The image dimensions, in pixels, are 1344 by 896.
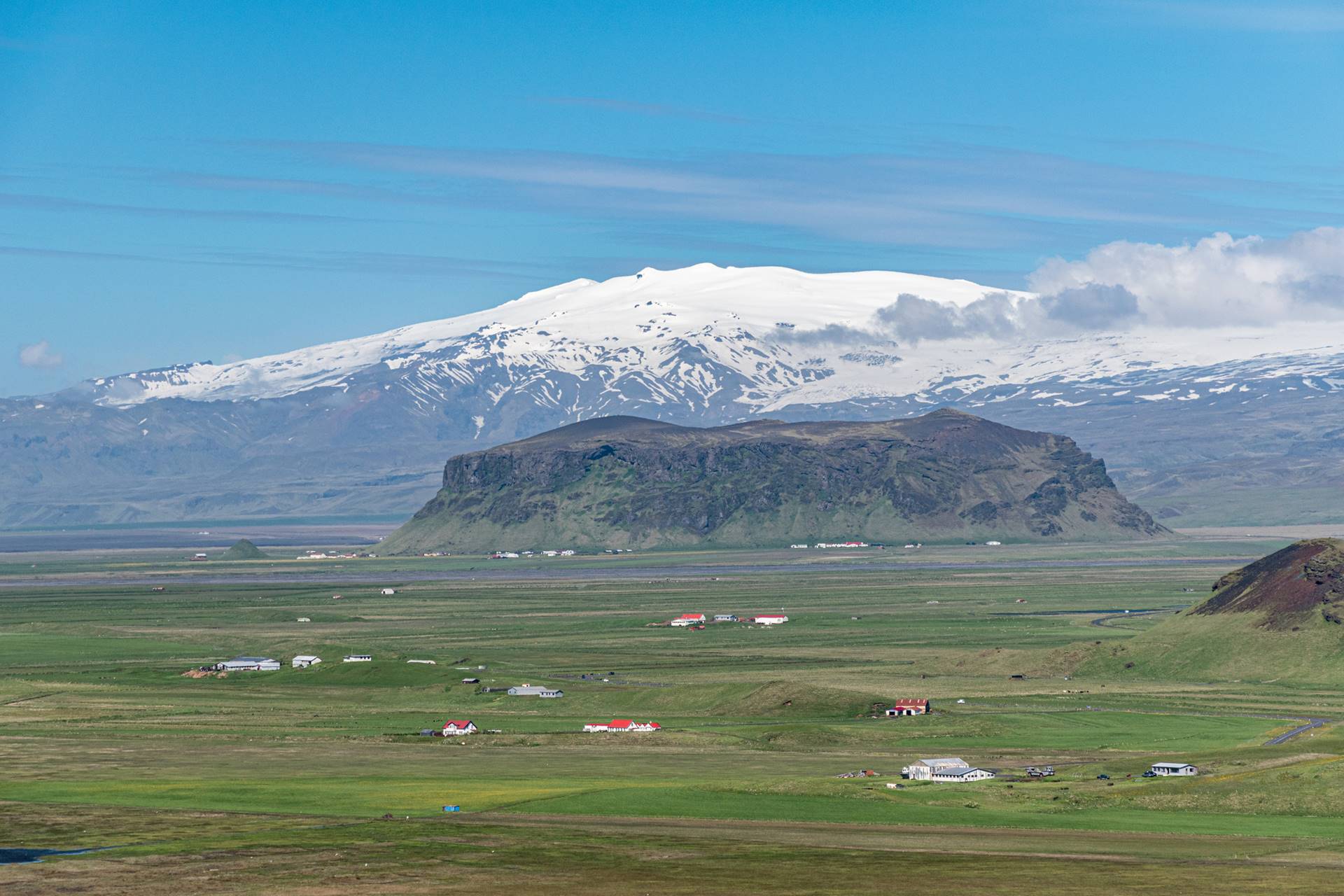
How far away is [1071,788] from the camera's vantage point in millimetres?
113062

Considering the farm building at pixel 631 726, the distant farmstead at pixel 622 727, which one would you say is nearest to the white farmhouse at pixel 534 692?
the distant farmstead at pixel 622 727

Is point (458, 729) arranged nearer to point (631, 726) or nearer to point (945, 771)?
point (631, 726)

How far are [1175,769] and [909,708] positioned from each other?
4070 cm

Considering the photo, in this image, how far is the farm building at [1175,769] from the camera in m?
117

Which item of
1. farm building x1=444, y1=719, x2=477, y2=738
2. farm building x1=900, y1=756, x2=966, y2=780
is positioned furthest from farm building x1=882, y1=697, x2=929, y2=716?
farm building x1=900, y1=756, x2=966, y2=780

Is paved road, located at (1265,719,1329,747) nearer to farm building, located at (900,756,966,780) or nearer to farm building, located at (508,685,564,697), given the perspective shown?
farm building, located at (900,756,966,780)

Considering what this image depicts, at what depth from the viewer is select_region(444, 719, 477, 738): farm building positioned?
146 m

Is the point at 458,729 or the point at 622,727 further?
the point at 622,727

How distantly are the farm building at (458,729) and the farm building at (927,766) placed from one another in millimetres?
39273

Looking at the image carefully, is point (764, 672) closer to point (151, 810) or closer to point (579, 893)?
point (151, 810)

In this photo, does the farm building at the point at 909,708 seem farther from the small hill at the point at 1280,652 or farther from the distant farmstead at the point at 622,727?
the small hill at the point at 1280,652

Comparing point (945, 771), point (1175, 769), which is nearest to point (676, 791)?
point (945, 771)

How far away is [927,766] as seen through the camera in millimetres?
119438

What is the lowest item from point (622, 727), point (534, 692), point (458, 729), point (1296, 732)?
point (1296, 732)
